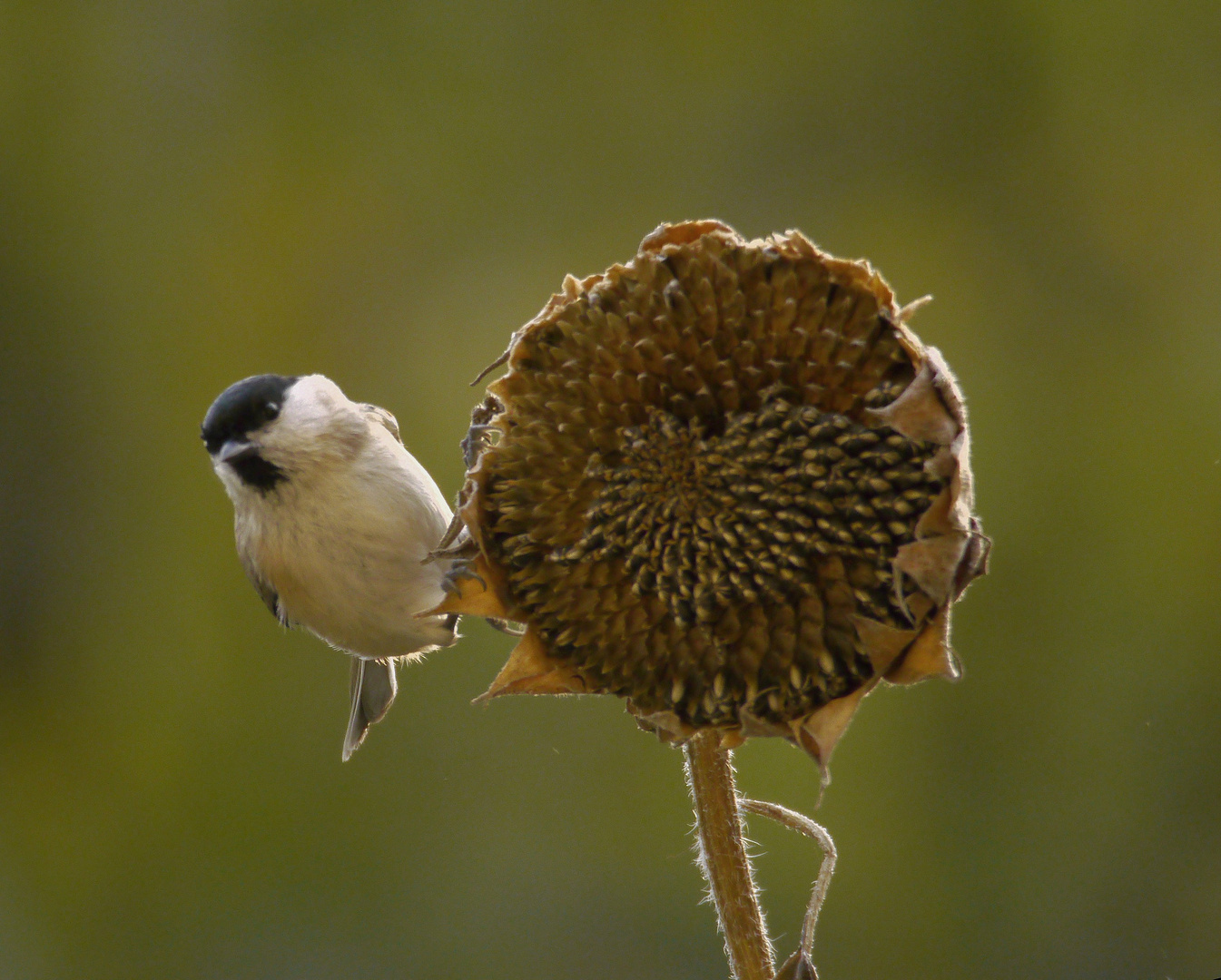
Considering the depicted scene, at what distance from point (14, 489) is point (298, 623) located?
2605 mm

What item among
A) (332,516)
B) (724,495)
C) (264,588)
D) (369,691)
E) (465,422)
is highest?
(724,495)

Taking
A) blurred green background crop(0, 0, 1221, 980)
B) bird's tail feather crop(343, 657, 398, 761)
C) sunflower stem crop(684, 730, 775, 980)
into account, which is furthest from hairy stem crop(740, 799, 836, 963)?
blurred green background crop(0, 0, 1221, 980)

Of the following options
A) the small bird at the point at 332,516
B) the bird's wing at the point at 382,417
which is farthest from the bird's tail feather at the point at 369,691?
the bird's wing at the point at 382,417

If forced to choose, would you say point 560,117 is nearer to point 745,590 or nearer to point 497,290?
point 497,290

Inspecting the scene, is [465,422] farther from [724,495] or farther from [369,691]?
[724,495]

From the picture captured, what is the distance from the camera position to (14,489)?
358 centimetres

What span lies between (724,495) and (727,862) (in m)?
0.24

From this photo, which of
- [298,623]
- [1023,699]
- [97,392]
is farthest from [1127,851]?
[97,392]

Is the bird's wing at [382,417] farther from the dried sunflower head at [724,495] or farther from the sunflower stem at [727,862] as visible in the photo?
the sunflower stem at [727,862]

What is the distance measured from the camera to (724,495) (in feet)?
2.55

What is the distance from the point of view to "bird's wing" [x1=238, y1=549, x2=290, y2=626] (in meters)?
1.37

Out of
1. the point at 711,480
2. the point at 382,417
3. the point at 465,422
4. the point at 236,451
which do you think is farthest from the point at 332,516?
the point at 465,422

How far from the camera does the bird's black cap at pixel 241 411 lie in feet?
4.22

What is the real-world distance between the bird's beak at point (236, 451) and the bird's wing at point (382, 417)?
0.62 feet
